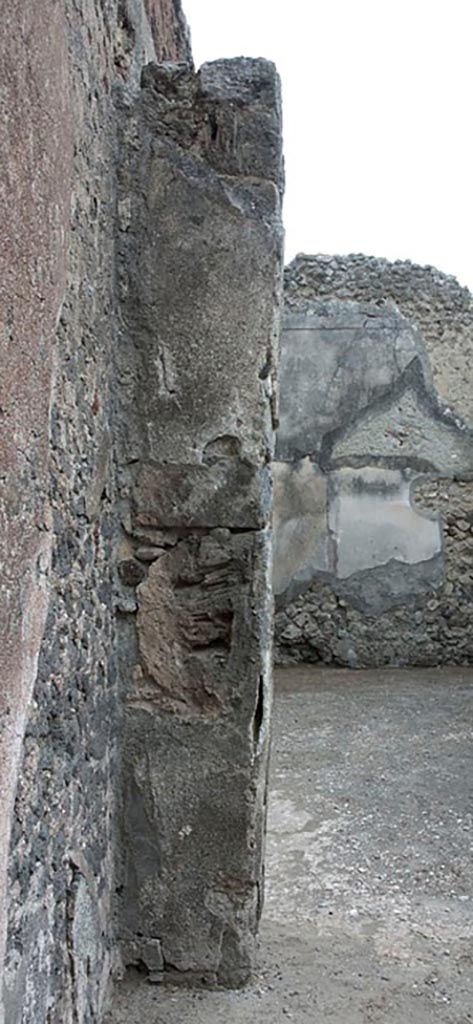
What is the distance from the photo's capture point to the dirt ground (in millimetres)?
2117

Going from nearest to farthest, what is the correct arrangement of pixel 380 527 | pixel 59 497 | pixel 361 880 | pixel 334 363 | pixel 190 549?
pixel 59 497
pixel 190 549
pixel 361 880
pixel 380 527
pixel 334 363

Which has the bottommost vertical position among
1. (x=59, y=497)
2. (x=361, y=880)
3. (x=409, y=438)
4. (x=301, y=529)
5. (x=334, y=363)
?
(x=361, y=880)

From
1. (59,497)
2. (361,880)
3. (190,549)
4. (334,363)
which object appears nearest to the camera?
(59,497)

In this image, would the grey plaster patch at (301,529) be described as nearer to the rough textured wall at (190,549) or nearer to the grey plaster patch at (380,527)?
the grey plaster patch at (380,527)

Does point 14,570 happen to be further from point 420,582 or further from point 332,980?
point 420,582

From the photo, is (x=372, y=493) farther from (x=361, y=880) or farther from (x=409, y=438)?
(x=361, y=880)

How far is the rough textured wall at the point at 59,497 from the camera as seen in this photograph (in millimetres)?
1326

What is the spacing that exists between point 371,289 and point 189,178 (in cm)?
505

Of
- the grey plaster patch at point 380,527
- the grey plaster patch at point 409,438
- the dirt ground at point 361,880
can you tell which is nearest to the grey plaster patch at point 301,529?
the grey plaster patch at point 380,527

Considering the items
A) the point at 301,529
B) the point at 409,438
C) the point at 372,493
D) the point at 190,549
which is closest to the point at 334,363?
the point at 409,438

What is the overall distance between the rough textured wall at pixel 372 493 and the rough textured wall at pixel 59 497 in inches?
185

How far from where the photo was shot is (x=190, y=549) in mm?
2186

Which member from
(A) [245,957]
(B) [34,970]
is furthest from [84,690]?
(A) [245,957]

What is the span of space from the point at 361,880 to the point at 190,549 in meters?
1.34
